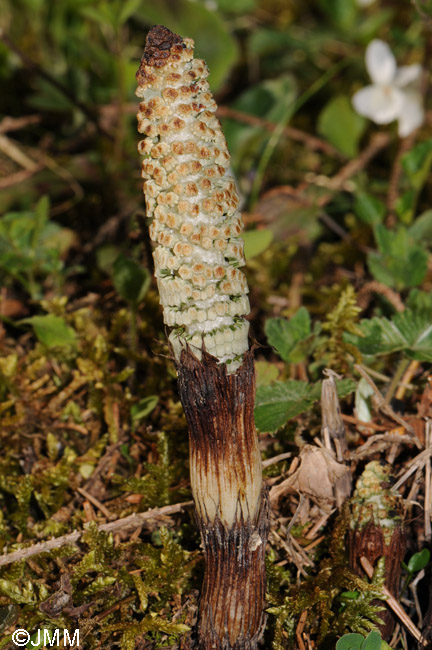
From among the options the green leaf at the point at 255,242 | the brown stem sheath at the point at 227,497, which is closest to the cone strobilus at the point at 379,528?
the brown stem sheath at the point at 227,497

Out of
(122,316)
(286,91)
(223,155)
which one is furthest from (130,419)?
(286,91)

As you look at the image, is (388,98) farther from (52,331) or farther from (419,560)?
(419,560)

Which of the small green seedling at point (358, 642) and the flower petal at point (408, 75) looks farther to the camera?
the flower petal at point (408, 75)

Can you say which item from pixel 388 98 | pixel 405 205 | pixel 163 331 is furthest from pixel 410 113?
pixel 163 331

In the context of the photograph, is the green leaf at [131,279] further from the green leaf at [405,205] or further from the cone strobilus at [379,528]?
the green leaf at [405,205]

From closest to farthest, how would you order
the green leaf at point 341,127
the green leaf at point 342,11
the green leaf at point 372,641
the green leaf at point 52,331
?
the green leaf at point 372,641
the green leaf at point 52,331
the green leaf at point 341,127
the green leaf at point 342,11

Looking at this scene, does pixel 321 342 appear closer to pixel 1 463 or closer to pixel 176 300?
pixel 176 300
